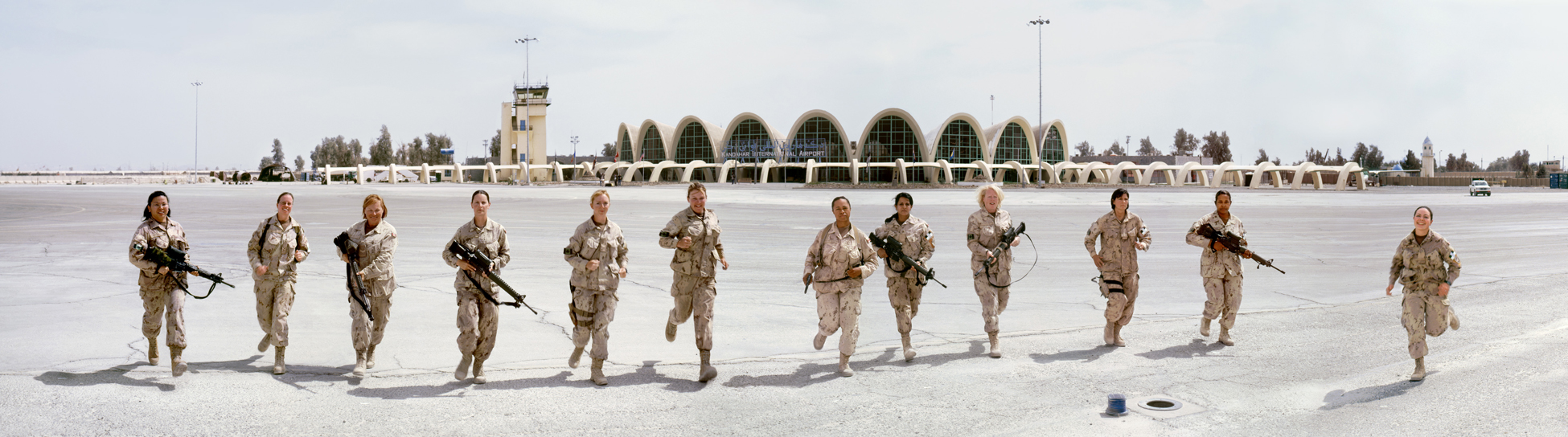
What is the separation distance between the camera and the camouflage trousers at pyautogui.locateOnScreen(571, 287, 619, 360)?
6.57 meters

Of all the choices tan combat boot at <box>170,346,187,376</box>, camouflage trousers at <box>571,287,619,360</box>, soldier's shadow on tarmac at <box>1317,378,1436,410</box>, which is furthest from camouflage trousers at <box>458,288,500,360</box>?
soldier's shadow on tarmac at <box>1317,378,1436,410</box>

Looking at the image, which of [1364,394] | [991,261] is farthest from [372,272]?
[1364,394]

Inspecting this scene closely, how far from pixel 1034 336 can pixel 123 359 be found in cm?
760

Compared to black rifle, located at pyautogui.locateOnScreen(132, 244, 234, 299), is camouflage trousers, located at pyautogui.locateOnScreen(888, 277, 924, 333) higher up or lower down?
lower down

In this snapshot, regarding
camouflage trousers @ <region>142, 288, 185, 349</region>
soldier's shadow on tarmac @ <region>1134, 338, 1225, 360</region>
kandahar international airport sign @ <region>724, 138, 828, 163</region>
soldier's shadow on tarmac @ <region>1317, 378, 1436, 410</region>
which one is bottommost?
soldier's shadow on tarmac @ <region>1317, 378, 1436, 410</region>

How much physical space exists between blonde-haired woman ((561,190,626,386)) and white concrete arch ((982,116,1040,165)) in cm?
8260

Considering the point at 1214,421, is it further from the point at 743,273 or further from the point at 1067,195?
the point at 1067,195

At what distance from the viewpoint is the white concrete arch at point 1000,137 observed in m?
87.8

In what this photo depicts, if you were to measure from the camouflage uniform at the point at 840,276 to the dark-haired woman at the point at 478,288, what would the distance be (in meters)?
2.26

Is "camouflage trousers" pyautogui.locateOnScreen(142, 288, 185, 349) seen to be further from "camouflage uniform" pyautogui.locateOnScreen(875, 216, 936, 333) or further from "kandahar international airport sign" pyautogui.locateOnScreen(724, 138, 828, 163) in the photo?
"kandahar international airport sign" pyautogui.locateOnScreen(724, 138, 828, 163)

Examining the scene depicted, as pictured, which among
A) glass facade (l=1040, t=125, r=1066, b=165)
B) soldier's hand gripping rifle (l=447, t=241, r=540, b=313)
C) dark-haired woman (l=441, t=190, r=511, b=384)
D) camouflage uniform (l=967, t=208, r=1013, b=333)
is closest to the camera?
soldier's hand gripping rifle (l=447, t=241, r=540, b=313)

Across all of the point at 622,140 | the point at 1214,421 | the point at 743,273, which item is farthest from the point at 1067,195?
the point at 622,140

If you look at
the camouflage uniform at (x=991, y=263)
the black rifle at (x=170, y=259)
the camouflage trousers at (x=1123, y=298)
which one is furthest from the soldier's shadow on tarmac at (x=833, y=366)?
the black rifle at (x=170, y=259)

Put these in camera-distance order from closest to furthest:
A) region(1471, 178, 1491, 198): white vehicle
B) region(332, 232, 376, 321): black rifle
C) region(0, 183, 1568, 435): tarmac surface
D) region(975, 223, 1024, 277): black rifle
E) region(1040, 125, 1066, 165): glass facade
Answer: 1. region(0, 183, 1568, 435): tarmac surface
2. region(332, 232, 376, 321): black rifle
3. region(975, 223, 1024, 277): black rifle
4. region(1471, 178, 1491, 198): white vehicle
5. region(1040, 125, 1066, 165): glass facade
